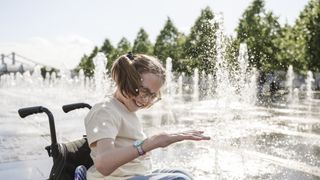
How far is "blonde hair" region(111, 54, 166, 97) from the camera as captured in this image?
2.12 metres

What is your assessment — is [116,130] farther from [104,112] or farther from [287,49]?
[287,49]

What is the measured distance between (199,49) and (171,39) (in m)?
7.18

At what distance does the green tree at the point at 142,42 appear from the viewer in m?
54.9

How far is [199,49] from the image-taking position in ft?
144

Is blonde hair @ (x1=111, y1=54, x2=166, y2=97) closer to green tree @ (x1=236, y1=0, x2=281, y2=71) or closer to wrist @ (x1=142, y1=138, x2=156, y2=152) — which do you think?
wrist @ (x1=142, y1=138, x2=156, y2=152)

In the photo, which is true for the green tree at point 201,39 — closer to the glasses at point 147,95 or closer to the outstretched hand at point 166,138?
the glasses at point 147,95

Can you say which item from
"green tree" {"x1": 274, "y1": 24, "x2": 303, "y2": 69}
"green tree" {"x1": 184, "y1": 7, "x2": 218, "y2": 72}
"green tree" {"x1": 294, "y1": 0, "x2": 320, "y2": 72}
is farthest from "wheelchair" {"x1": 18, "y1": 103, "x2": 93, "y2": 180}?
"green tree" {"x1": 184, "y1": 7, "x2": 218, "y2": 72}

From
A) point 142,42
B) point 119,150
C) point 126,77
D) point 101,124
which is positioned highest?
point 142,42

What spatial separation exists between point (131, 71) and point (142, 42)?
54104 mm

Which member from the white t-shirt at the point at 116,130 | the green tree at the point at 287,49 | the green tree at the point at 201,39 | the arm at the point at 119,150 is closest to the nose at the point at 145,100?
the white t-shirt at the point at 116,130

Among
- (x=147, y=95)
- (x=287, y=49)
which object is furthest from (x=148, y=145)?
(x=287, y=49)

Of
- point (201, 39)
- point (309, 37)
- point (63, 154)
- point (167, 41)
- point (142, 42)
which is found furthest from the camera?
point (142, 42)

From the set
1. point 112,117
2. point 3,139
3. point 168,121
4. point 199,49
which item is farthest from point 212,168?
point 199,49

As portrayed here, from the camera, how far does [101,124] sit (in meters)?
2.05
